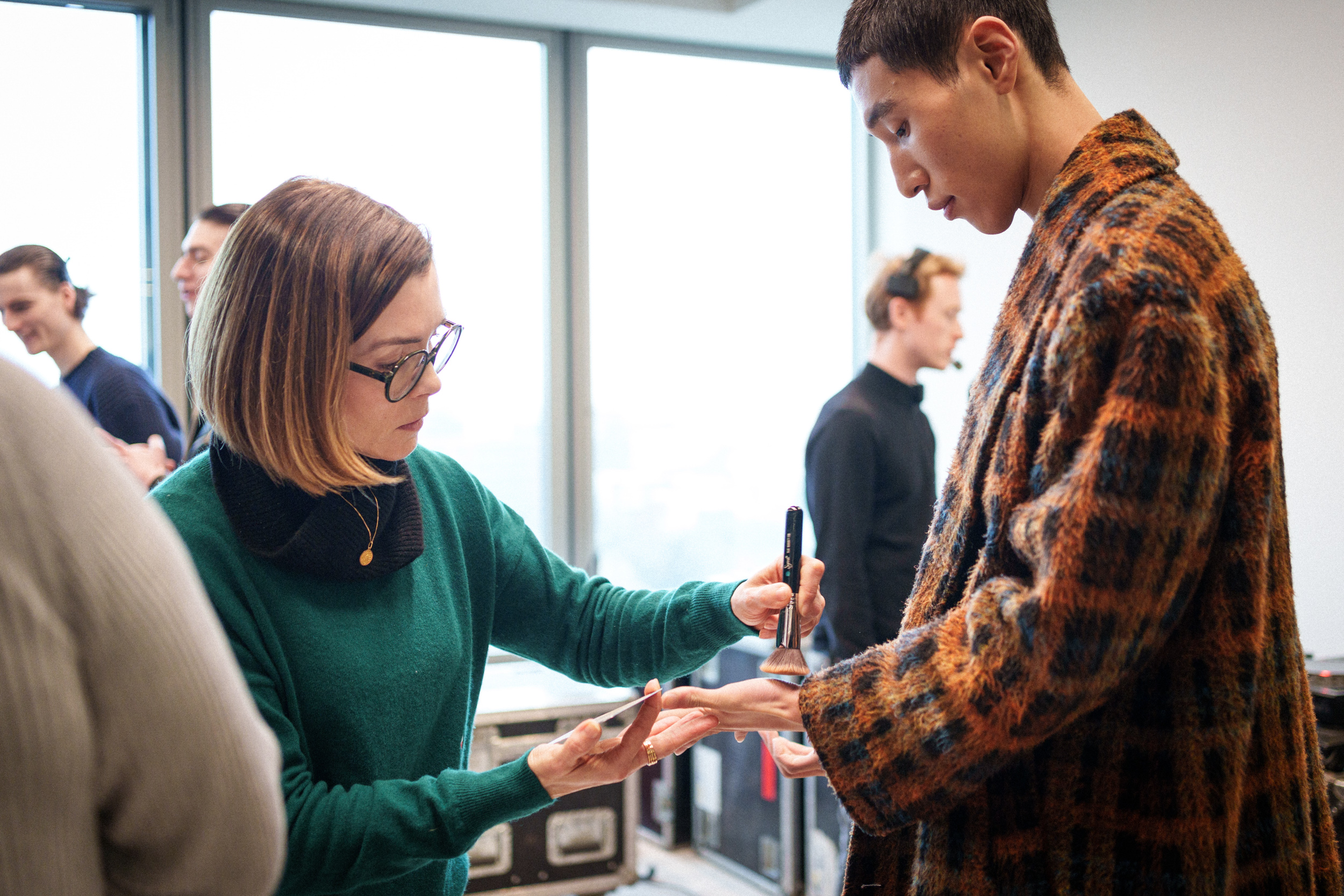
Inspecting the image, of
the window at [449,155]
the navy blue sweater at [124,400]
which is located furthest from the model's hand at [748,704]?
the window at [449,155]

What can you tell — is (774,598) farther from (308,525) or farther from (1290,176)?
(1290,176)

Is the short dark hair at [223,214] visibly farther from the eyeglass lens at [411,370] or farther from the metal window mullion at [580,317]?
the eyeglass lens at [411,370]

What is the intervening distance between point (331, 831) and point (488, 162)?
2.99 metres

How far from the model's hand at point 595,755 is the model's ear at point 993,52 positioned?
2.27 feet

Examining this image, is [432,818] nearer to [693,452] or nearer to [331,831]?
[331,831]

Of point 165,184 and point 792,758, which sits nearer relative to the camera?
point 792,758

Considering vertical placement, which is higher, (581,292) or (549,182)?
(549,182)

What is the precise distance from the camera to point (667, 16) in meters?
3.52

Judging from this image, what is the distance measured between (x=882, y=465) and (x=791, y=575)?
1350mm

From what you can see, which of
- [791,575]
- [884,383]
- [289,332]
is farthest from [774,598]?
[884,383]

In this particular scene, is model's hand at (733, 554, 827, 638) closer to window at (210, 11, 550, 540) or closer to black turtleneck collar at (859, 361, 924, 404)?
black turtleneck collar at (859, 361, 924, 404)

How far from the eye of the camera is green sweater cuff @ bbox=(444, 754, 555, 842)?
1.00 meters

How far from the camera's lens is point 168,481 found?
1.08m

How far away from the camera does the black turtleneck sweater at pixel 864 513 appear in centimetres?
239
